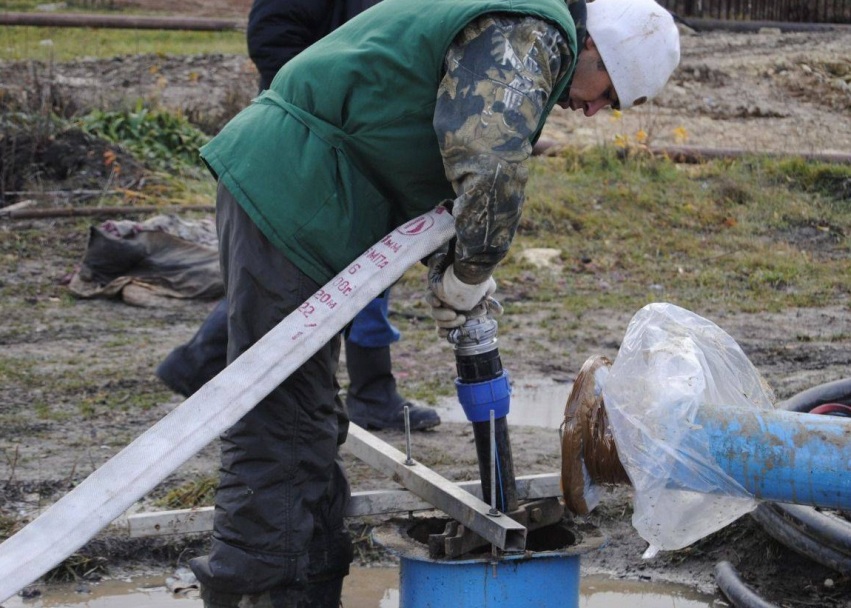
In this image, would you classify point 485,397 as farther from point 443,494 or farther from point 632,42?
point 632,42

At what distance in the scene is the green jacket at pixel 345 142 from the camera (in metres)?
2.72

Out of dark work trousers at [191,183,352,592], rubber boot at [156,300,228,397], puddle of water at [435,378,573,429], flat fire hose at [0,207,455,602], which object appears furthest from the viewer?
puddle of water at [435,378,573,429]

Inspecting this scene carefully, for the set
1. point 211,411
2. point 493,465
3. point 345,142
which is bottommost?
point 493,465

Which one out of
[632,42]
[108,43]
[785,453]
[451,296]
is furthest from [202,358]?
[108,43]

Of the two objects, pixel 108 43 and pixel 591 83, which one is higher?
pixel 591 83

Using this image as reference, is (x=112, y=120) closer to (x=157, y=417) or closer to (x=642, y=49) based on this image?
(x=157, y=417)

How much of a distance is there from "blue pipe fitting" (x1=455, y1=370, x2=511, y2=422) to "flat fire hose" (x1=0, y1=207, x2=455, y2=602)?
14.5 inches

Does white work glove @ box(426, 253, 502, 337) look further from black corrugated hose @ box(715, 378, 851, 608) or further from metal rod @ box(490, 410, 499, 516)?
black corrugated hose @ box(715, 378, 851, 608)

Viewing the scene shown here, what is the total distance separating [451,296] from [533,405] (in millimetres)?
2371

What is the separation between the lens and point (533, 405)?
16.9 ft

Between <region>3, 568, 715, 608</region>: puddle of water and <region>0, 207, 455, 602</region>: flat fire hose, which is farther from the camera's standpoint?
<region>3, 568, 715, 608</region>: puddle of water

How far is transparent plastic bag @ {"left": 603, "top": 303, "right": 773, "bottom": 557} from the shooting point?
8.83 ft

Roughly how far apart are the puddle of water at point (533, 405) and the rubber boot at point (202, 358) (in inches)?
49.8

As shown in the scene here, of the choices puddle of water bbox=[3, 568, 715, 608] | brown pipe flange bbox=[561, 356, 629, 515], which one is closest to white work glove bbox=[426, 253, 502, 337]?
brown pipe flange bbox=[561, 356, 629, 515]
